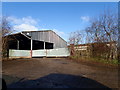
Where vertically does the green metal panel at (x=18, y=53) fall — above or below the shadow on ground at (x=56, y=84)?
above

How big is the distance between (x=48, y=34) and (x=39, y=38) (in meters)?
1.94

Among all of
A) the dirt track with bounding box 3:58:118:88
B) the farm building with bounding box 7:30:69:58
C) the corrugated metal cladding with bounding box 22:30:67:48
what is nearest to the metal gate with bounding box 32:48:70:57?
the farm building with bounding box 7:30:69:58

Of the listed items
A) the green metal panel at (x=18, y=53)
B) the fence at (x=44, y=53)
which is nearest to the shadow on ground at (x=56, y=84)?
the green metal panel at (x=18, y=53)

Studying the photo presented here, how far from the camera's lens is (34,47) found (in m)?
29.1

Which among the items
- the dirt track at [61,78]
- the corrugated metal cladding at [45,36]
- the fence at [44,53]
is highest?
the corrugated metal cladding at [45,36]

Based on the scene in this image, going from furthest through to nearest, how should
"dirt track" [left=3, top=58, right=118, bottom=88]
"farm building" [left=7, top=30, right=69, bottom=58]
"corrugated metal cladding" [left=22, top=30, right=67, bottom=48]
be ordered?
1. "corrugated metal cladding" [left=22, top=30, right=67, bottom=48]
2. "farm building" [left=7, top=30, right=69, bottom=58]
3. "dirt track" [left=3, top=58, right=118, bottom=88]

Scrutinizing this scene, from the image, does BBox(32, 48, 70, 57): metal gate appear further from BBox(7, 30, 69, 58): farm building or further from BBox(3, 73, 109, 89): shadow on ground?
BBox(3, 73, 109, 89): shadow on ground

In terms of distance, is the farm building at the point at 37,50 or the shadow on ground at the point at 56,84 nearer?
the shadow on ground at the point at 56,84

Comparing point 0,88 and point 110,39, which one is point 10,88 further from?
point 110,39

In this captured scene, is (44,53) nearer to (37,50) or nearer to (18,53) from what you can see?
(37,50)

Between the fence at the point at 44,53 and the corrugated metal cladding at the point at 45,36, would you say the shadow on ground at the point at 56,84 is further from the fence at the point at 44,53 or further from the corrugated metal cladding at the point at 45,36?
the corrugated metal cladding at the point at 45,36

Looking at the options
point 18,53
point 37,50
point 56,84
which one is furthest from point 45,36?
point 56,84

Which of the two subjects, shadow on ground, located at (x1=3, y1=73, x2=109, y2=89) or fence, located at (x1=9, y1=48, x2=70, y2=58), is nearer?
shadow on ground, located at (x1=3, y1=73, x2=109, y2=89)

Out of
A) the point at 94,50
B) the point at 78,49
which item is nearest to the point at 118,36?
the point at 94,50
